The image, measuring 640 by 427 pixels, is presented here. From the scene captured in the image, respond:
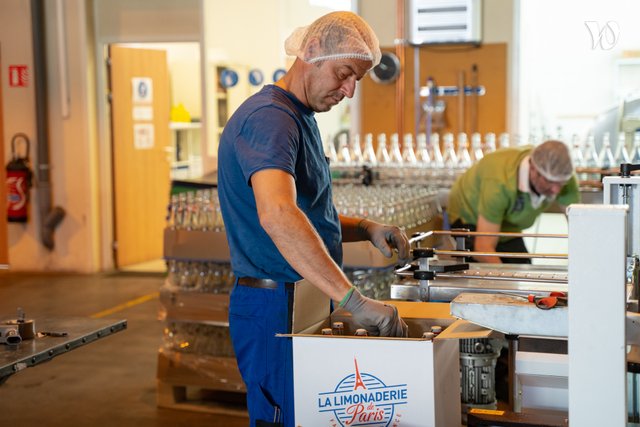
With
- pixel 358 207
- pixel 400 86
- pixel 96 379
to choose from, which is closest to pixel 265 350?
pixel 358 207

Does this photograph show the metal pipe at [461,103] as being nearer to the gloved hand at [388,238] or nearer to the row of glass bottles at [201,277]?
the row of glass bottles at [201,277]

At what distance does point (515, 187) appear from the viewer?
3947 millimetres

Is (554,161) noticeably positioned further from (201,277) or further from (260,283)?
(260,283)

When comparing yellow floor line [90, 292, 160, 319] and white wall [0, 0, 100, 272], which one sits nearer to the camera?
yellow floor line [90, 292, 160, 319]

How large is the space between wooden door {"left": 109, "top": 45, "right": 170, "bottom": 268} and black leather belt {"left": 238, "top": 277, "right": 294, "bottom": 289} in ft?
20.1

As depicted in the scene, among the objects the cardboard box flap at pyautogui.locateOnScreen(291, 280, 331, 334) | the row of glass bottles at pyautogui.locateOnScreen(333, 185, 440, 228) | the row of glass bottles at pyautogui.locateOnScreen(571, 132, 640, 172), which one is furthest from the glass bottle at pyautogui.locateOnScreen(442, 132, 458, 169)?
the cardboard box flap at pyautogui.locateOnScreen(291, 280, 331, 334)

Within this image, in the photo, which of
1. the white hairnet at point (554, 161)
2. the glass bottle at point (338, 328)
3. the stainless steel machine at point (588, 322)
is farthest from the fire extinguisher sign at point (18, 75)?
the stainless steel machine at point (588, 322)

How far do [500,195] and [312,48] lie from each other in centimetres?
184

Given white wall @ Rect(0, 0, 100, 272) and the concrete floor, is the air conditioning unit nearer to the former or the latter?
the concrete floor

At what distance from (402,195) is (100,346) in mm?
2306

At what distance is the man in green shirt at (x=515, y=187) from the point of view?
3.76 metres

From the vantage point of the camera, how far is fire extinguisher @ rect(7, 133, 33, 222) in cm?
786

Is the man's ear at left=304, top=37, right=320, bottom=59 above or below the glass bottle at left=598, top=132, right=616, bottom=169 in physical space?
above

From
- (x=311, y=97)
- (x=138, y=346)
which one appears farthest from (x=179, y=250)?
(x=311, y=97)
